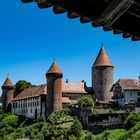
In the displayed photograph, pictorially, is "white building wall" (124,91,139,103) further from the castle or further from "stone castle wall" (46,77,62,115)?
"stone castle wall" (46,77,62,115)

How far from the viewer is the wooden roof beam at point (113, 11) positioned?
6.15 m

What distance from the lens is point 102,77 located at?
84500 millimetres

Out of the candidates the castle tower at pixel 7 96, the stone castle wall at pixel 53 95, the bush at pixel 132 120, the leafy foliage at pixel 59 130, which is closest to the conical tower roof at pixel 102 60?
the stone castle wall at pixel 53 95

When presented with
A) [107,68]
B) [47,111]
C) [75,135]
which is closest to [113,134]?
[75,135]

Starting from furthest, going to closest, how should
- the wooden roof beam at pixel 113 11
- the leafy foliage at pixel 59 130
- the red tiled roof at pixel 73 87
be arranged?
1. the red tiled roof at pixel 73 87
2. the leafy foliage at pixel 59 130
3. the wooden roof beam at pixel 113 11

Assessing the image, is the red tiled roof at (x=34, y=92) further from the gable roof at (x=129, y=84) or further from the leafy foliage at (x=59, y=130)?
the gable roof at (x=129, y=84)

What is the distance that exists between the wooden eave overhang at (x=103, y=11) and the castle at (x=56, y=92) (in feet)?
226

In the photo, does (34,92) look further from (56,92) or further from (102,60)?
(102,60)

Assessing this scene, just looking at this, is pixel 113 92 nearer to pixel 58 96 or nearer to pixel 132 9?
pixel 58 96

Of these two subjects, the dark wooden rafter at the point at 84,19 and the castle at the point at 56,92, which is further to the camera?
the castle at the point at 56,92

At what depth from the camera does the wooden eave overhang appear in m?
6.15

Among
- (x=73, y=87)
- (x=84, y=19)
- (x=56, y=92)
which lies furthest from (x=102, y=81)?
(x=84, y=19)

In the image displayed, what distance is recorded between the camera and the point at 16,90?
10269cm

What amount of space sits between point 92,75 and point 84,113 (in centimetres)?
1903
